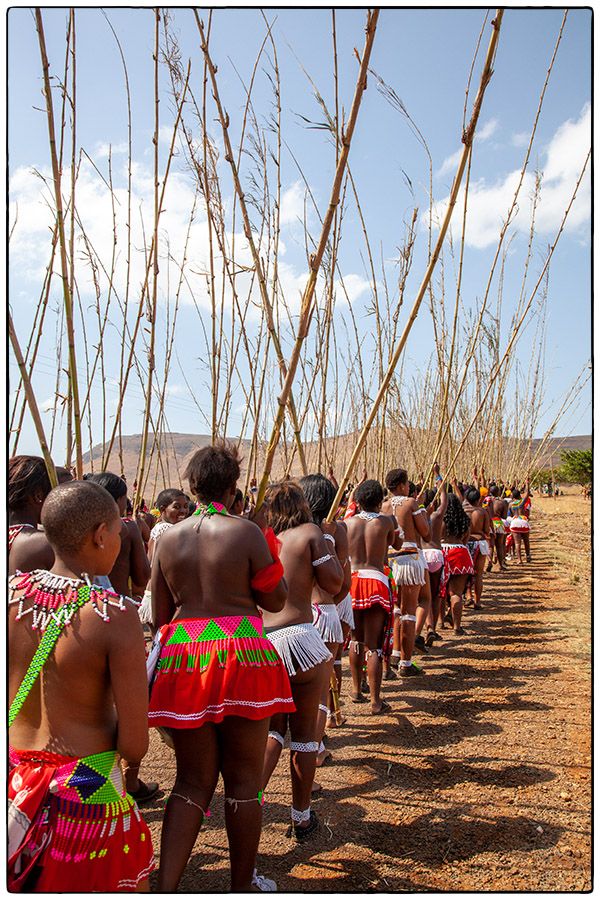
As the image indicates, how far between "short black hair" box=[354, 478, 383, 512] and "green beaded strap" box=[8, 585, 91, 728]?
11.5ft

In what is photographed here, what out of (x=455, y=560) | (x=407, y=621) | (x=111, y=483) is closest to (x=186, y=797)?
(x=111, y=483)

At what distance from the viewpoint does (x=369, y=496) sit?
5199 mm

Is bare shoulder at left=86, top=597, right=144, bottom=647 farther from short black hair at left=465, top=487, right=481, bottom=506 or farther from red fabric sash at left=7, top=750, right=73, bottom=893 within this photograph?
short black hair at left=465, top=487, right=481, bottom=506

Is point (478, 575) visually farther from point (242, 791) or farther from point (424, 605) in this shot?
point (242, 791)

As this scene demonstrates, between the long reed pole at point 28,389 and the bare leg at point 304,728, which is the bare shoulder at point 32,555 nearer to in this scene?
the long reed pole at point 28,389

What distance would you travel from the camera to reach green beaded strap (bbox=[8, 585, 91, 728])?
182 cm

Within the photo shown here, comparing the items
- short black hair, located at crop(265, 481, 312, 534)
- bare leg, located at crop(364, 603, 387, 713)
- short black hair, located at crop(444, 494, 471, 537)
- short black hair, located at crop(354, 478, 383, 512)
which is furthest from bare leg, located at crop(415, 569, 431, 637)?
short black hair, located at crop(265, 481, 312, 534)

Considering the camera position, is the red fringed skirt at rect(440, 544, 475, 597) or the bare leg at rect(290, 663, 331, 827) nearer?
the bare leg at rect(290, 663, 331, 827)

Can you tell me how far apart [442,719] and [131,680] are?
3771 mm

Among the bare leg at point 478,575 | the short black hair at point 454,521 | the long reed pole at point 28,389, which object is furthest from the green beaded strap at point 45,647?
the bare leg at point 478,575

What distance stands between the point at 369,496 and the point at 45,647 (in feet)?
11.7

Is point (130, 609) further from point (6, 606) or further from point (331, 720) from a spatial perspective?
point (331, 720)

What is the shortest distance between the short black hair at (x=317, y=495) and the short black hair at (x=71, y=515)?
2132 mm

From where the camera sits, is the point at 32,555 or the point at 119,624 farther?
the point at 32,555
